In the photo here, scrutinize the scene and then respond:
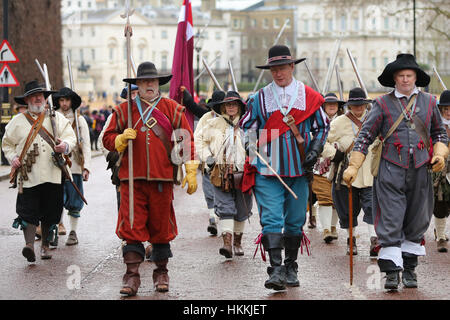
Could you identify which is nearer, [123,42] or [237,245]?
[237,245]

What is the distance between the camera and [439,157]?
827 centimetres

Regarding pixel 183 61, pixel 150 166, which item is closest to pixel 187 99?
pixel 183 61

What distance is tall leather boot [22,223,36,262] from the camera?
32.3 feet

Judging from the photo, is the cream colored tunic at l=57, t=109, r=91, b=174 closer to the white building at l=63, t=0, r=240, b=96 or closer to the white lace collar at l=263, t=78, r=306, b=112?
the white lace collar at l=263, t=78, r=306, b=112

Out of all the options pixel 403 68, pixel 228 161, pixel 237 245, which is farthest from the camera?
pixel 228 161

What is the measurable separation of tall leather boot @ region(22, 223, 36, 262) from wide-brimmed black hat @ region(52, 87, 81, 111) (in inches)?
86.1

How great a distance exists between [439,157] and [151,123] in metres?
2.56

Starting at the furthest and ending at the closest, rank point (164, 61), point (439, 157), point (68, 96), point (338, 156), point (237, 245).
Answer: point (164, 61)
point (68, 96)
point (338, 156)
point (237, 245)
point (439, 157)

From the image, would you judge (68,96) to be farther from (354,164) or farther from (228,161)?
(354,164)

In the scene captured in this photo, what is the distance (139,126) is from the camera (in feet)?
27.4

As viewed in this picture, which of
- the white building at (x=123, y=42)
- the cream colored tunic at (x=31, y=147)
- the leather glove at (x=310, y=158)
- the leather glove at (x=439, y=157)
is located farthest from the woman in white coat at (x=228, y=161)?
the white building at (x=123, y=42)

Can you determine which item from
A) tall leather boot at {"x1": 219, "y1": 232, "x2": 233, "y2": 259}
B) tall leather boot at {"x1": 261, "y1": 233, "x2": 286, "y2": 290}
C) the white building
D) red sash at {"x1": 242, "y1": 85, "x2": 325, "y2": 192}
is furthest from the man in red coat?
the white building

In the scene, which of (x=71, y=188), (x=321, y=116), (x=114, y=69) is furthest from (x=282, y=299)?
A: (x=114, y=69)
